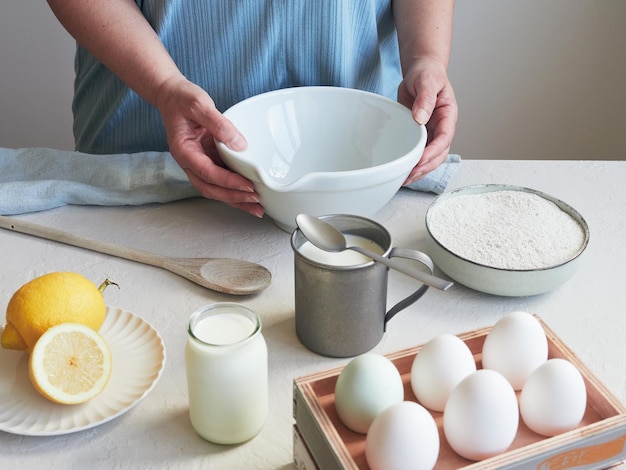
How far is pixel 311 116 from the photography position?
47.8 inches

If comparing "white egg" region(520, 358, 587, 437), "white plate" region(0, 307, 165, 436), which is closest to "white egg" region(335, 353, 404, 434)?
"white egg" region(520, 358, 587, 437)

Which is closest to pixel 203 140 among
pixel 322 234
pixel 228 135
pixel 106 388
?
pixel 228 135

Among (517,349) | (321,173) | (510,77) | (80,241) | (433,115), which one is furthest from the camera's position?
(510,77)

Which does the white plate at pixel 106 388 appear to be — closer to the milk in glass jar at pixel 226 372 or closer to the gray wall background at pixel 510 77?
the milk in glass jar at pixel 226 372

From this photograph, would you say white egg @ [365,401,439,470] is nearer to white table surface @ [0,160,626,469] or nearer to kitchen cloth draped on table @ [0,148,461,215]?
white table surface @ [0,160,626,469]

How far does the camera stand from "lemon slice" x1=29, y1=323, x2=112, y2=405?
0.76 metres

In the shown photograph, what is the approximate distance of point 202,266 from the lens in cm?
100

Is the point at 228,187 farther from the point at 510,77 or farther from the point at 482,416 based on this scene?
the point at 510,77

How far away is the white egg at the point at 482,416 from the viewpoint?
627 mm

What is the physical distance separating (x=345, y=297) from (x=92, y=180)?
0.57 meters

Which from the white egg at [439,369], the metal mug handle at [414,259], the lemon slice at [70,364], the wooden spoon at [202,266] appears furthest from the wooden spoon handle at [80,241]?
the white egg at [439,369]

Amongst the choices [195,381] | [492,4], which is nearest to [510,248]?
[195,381]

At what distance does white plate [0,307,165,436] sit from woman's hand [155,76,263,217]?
225 mm

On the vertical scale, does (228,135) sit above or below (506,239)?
above
